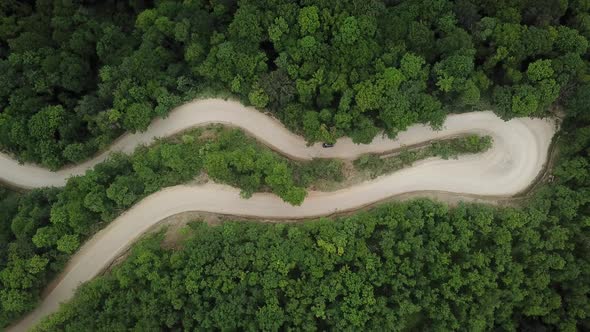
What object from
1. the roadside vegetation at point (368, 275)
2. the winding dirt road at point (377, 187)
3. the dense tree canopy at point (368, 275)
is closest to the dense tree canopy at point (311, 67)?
the winding dirt road at point (377, 187)

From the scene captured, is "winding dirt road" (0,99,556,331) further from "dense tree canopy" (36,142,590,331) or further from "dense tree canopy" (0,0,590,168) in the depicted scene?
"dense tree canopy" (36,142,590,331)

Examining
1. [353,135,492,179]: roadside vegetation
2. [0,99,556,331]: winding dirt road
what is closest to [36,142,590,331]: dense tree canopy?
[0,99,556,331]: winding dirt road

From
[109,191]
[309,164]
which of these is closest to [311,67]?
[309,164]

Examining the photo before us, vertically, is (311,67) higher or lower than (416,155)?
higher

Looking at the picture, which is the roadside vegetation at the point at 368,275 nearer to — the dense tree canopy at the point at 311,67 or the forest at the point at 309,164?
the forest at the point at 309,164

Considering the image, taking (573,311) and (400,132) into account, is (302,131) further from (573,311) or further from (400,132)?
(573,311)

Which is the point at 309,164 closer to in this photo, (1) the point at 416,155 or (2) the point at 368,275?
(1) the point at 416,155

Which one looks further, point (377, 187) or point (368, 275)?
point (377, 187)
